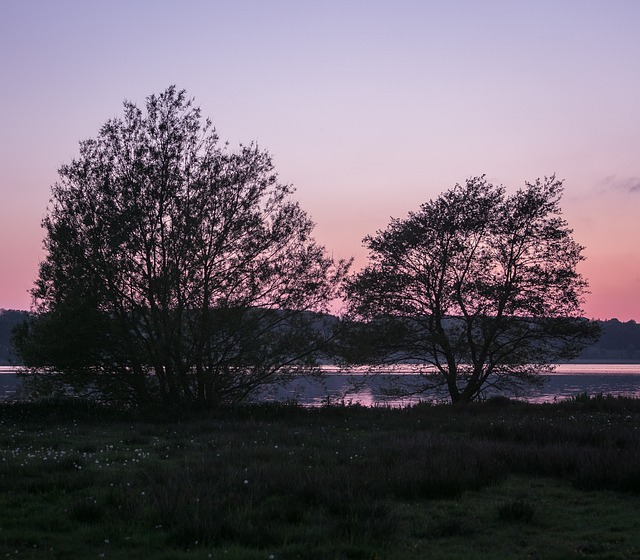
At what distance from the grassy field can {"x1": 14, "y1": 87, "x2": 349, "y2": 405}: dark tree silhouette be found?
21.5 feet

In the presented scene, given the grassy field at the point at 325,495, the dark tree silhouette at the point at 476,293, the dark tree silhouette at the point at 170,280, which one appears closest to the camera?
the grassy field at the point at 325,495

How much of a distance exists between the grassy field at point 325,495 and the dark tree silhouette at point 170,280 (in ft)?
21.5

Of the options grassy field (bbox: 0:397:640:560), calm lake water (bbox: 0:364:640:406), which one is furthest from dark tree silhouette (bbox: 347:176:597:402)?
grassy field (bbox: 0:397:640:560)

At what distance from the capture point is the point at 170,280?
2338cm

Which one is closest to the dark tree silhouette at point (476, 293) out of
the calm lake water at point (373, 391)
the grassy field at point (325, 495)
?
the calm lake water at point (373, 391)

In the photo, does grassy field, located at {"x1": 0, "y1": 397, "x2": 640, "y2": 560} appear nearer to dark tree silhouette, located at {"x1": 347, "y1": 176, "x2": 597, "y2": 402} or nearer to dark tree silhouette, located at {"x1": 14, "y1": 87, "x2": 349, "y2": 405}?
dark tree silhouette, located at {"x1": 14, "y1": 87, "x2": 349, "y2": 405}

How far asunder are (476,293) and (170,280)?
15.0 meters

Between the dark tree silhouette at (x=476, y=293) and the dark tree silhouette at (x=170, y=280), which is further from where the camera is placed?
the dark tree silhouette at (x=476, y=293)

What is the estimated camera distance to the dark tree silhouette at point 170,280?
2338 cm

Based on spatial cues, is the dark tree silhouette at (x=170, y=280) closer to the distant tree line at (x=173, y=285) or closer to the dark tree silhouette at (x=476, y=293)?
the distant tree line at (x=173, y=285)

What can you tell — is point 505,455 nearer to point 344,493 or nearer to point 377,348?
point 344,493

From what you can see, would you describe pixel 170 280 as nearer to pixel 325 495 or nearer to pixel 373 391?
pixel 325 495

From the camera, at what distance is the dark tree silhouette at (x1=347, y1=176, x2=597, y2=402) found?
30.5m

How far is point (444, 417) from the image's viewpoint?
2173 cm
